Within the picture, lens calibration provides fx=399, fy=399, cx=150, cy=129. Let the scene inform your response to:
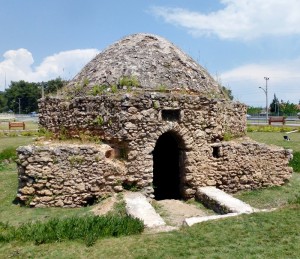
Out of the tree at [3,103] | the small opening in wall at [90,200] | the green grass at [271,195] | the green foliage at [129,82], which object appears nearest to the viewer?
the small opening in wall at [90,200]

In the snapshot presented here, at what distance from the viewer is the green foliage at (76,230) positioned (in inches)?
249

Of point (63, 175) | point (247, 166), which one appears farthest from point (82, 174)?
point (247, 166)

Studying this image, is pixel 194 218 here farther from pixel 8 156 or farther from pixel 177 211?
pixel 8 156

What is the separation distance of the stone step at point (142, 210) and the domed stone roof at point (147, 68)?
3087mm

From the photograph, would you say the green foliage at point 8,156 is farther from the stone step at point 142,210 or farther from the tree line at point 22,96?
the tree line at point 22,96

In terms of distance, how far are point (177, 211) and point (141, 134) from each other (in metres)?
2.11

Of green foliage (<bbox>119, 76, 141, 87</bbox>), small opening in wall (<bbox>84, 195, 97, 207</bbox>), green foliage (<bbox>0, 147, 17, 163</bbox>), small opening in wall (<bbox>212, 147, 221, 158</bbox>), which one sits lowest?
small opening in wall (<bbox>84, 195, 97, 207</bbox>)

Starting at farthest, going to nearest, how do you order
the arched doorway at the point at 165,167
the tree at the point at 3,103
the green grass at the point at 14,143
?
the tree at the point at 3,103
the green grass at the point at 14,143
the arched doorway at the point at 165,167

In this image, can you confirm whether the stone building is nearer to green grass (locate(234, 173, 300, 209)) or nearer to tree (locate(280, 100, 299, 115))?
green grass (locate(234, 173, 300, 209))

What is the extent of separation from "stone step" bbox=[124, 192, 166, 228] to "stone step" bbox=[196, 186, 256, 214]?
60.4 inches

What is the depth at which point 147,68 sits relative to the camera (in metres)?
11.3

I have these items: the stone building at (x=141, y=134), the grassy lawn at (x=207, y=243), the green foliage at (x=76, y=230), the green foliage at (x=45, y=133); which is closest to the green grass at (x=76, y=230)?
the green foliage at (x=76, y=230)

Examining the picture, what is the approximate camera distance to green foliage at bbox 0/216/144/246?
20.8ft

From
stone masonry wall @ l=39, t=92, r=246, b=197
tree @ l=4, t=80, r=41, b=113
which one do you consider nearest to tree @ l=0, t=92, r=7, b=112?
tree @ l=4, t=80, r=41, b=113
